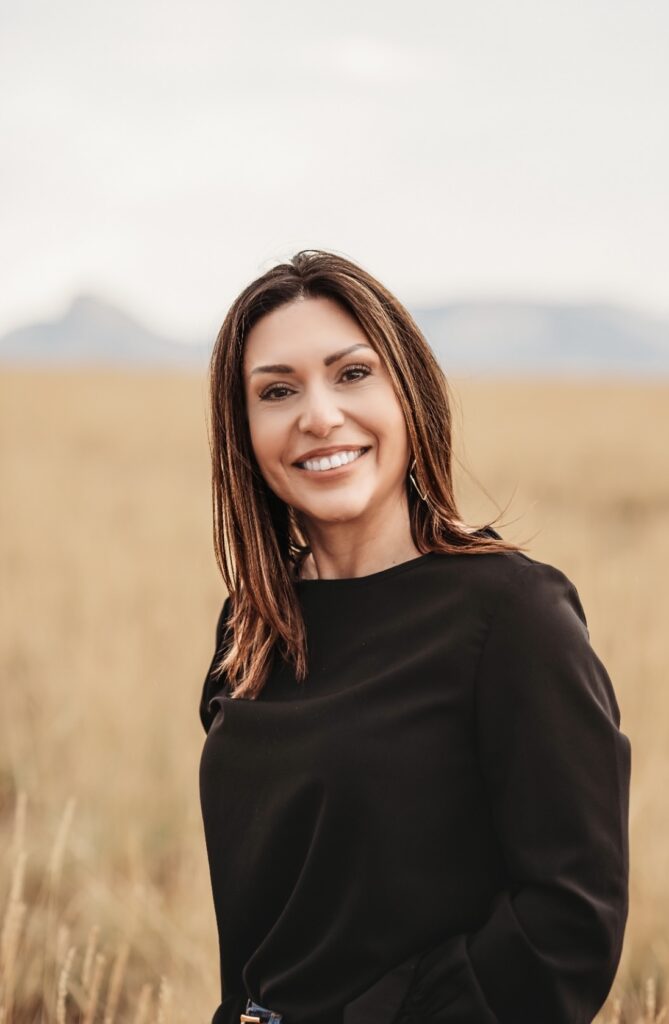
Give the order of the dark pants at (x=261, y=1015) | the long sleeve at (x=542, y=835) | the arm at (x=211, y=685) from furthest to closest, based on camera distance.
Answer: the arm at (x=211, y=685)
the dark pants at (x=261, y=1015)
the long sleeve at (x=542, y=835)

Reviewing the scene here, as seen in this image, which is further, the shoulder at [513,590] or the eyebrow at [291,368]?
the eyebrow at [291,368]

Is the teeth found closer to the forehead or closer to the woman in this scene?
the woman

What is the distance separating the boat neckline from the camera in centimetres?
149

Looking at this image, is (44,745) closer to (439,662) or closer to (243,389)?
(243,389)

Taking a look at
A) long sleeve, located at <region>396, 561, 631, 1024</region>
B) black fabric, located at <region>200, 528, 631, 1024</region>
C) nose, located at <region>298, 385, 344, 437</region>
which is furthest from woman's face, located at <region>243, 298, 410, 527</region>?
long sleeve, located at <region>396, 561, 631, 1024</region>

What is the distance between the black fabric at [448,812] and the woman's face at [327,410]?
0.14 meters

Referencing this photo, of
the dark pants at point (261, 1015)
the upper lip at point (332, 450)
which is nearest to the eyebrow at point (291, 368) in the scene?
the upper lip at point (332, 450)

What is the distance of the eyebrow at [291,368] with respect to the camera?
5.00 feet

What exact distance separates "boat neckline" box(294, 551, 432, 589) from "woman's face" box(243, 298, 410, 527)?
0.09m

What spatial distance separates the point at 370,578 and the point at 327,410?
245 mm

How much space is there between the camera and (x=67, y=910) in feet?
9.82

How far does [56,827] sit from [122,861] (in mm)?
286

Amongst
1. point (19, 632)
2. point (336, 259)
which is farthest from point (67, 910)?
point (19, 632)

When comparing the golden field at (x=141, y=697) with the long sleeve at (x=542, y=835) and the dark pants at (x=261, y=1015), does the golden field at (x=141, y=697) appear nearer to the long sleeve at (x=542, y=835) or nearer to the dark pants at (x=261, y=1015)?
the dark pants at (x=261, y=1015)
